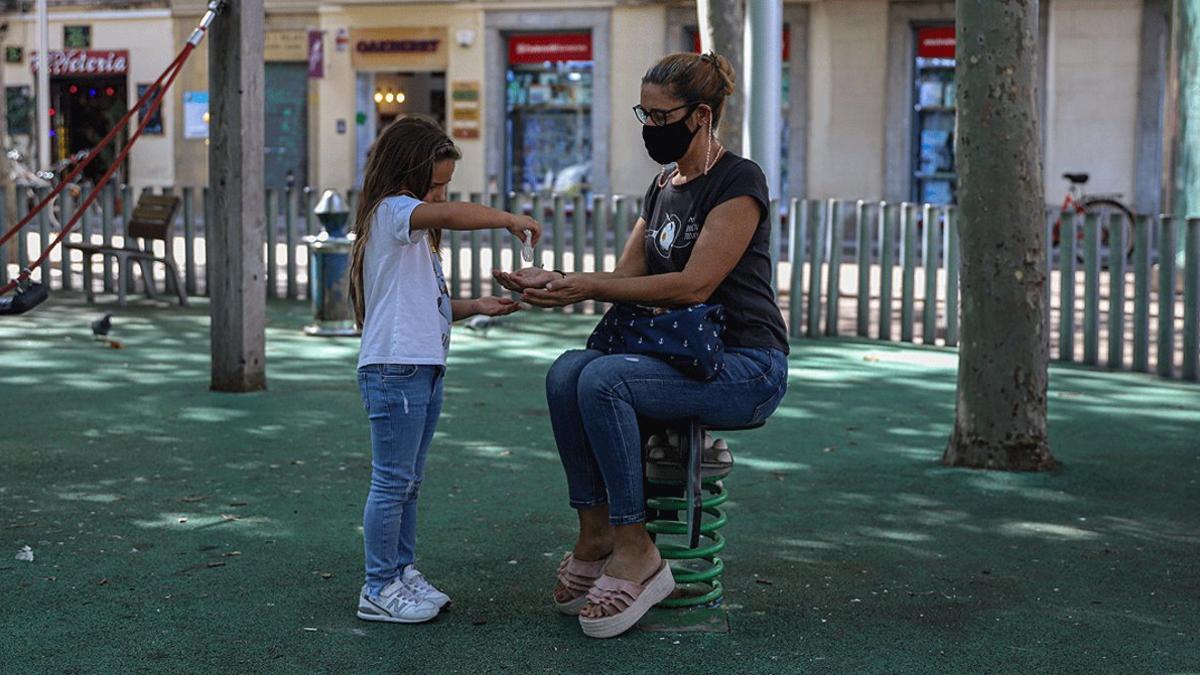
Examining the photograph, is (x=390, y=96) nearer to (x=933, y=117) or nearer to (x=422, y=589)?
(x=933, y=117)

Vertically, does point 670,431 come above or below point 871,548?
above

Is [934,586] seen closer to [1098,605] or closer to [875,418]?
[1098,605]

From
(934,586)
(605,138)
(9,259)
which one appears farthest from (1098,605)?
(605,138)

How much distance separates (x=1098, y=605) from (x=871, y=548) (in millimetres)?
943

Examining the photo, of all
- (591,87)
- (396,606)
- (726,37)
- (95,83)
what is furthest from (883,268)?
(95,83)

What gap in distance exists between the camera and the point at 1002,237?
748cm

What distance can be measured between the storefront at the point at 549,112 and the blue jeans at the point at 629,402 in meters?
24.3

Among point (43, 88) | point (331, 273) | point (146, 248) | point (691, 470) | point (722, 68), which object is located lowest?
point (691, 470)

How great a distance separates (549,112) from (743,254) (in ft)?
82.0

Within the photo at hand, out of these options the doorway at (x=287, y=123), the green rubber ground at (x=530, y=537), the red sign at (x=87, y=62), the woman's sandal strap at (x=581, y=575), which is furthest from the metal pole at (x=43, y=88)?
the woman's sandal strap at (x=581, y=575)

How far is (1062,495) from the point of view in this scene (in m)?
7.02

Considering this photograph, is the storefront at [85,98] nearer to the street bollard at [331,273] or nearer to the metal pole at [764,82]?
the street bollard at [331,273]

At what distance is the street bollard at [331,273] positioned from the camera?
1261 centimetres

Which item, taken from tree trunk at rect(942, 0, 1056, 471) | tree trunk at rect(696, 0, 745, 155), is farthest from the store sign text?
Answer: tree trunk at rect(942, 0, 1056, 471)
